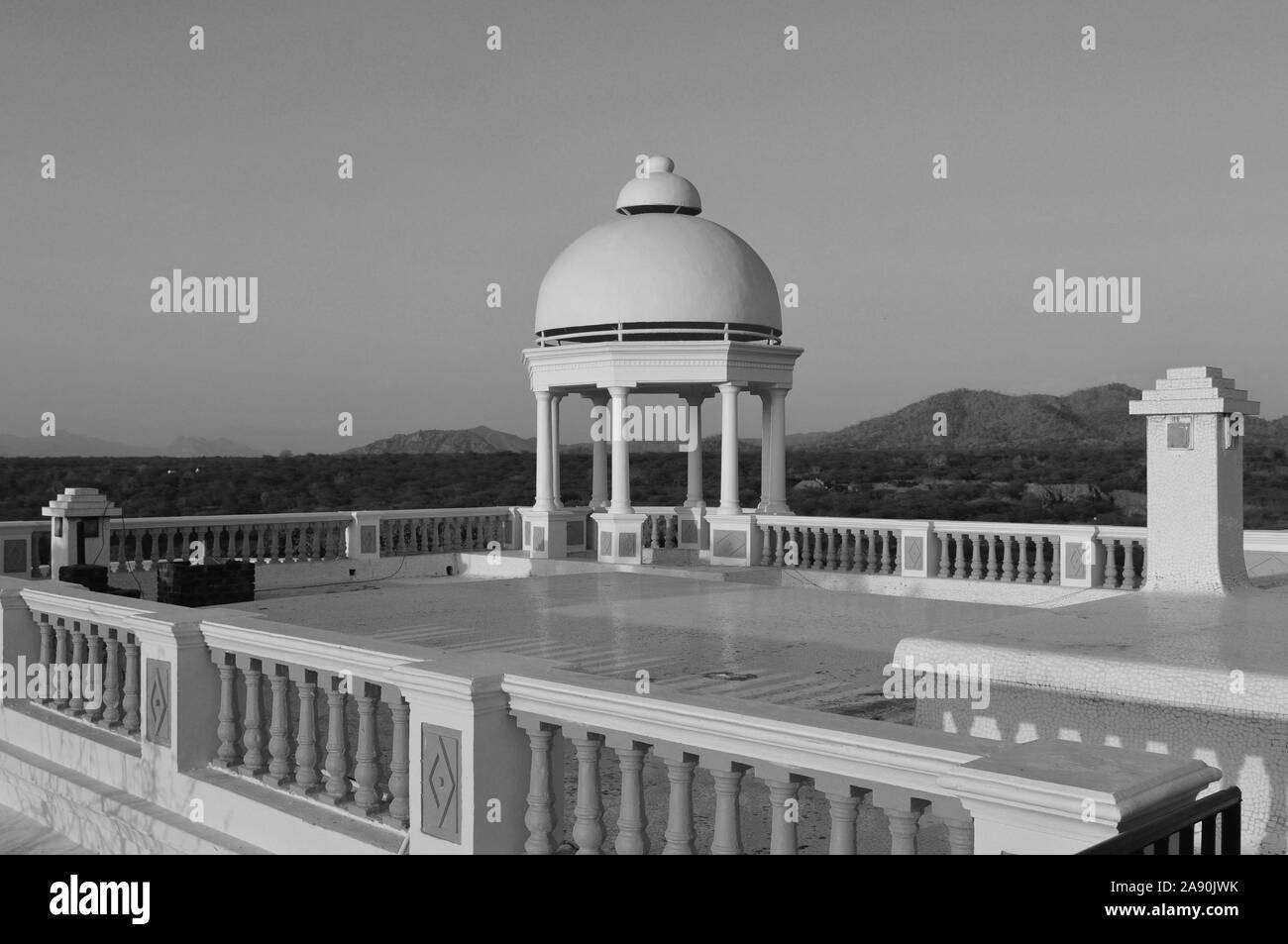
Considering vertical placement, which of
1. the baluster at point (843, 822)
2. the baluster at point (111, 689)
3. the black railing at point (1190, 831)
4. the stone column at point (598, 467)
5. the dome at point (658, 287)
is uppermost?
the dome at point (658, 287)

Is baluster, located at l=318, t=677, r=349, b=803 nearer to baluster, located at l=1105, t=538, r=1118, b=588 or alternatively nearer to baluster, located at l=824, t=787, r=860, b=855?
baluster, located at l=824, t=787, r=860, b=855

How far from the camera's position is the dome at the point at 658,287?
65.3ft

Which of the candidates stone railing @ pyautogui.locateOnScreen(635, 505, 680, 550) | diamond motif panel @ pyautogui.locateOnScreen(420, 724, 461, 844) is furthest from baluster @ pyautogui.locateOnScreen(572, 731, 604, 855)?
stone railing @ pyautogui.locateOnScreen(635, 505, 680, 550)

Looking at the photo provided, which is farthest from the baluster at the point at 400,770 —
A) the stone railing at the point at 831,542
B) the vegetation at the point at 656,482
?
the vegetation at the point at 656,482

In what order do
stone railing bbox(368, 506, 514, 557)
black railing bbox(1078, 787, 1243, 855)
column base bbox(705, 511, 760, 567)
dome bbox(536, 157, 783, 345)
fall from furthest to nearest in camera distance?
stone railing bbox(368, 506, 514, 557)
dome bbox(536, 157, 783, 345)
column base bbox(705, 511, 760, 567)
black railing bbox(1078, 787, 1243, 855)

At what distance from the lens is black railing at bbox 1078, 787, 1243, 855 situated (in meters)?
2.72

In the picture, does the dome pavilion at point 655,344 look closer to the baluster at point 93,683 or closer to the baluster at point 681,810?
the baluster at point 93,683

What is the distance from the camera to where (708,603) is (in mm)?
14586

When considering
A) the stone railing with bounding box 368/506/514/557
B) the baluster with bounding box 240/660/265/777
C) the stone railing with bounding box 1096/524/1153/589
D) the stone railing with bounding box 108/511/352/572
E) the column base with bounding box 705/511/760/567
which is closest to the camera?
the baluster with bounding box 240/660/265/777

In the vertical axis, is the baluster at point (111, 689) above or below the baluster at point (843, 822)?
below

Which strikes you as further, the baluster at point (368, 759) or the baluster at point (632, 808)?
the baluster at point (368, 759)

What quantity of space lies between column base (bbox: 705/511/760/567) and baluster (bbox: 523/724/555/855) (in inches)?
571

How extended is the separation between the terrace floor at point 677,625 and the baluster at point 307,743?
3.32 metres
